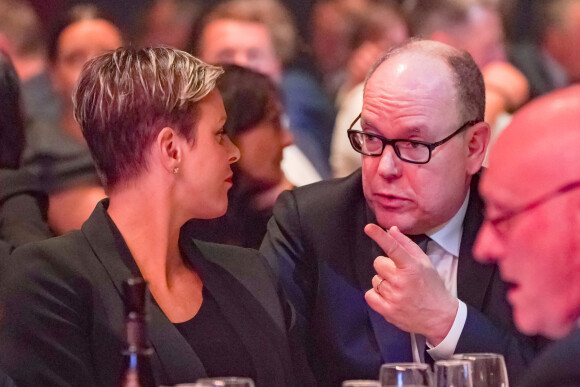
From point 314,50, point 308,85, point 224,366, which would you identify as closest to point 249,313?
A: point 224,366

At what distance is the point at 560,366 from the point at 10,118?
2.06 m

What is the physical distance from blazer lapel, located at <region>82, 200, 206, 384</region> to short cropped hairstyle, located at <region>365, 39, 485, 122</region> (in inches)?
33.4

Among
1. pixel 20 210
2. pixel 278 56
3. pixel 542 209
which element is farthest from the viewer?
pixel 278 56

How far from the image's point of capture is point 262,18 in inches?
174

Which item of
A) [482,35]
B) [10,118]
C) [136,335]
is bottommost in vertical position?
[136,335]

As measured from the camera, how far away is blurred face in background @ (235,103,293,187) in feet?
10.2

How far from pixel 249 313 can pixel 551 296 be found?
105 centimetres

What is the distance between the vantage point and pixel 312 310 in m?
2.64

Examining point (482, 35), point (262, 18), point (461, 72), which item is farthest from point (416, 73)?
point (482, 35)

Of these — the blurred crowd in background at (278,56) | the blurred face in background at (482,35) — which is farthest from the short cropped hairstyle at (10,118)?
the blurred face in background at (482,35)

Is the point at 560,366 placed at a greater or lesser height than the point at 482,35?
lesser

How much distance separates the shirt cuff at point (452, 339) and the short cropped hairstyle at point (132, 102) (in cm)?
78

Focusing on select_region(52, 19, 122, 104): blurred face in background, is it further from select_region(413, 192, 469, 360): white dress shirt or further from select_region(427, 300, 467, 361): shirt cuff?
select_region(427, 300, 467, 361): shirt cuff

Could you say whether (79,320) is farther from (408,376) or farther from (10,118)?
(10,118)
